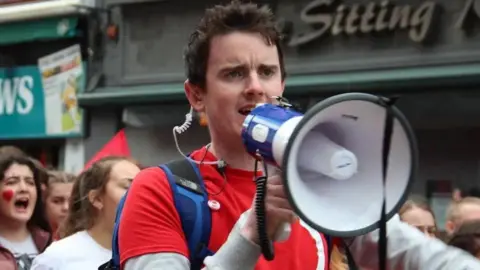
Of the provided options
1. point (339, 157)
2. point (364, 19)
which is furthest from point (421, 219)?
point (364, 19)

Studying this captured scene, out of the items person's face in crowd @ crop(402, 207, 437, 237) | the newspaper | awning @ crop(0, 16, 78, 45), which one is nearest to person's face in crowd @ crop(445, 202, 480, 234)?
person's face in crowd @ crop(402, 207, 437, 237)

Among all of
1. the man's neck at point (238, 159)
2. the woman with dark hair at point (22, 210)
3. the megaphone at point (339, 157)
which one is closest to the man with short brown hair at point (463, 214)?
the woman with dark hair at point (22, 210)

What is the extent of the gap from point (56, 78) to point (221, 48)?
10.8 metres

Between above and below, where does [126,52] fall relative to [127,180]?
below

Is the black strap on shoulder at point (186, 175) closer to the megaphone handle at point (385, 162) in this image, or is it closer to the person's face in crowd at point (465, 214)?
the megaphone handle at point (385, 162)

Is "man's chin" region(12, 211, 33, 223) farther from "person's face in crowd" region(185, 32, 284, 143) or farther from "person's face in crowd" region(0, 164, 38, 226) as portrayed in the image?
"person's face in crowd" region(185, 32, 284, 143)

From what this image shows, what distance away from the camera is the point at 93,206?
4.77 m

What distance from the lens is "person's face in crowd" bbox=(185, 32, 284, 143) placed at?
2.21 meters

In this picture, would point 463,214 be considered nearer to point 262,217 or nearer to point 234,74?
point 234,74

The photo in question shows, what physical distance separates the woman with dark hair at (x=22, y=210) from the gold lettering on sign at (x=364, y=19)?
4.98m

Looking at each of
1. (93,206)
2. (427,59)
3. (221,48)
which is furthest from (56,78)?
(221,48)

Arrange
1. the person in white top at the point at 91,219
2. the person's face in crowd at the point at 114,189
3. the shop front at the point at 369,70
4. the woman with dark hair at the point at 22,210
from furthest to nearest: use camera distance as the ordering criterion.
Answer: the shop front at the point at 369,70 < the woman with dark hair at the point at 22,210 < the person's face in crowd at the point at 114,189 < the person in white top at the point at 91,219

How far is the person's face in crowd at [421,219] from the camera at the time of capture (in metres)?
5.31

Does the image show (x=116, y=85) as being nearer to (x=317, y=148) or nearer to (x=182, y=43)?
(x=182, y=43)
